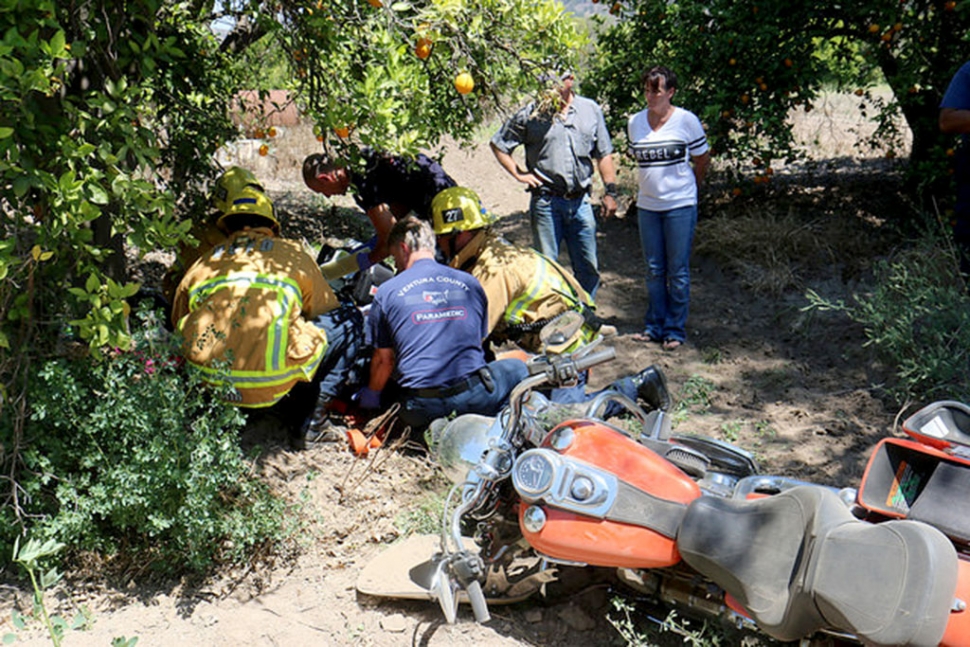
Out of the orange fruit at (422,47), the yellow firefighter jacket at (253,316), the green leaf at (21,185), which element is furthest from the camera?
the yellow firefighter jacket at (253,316)

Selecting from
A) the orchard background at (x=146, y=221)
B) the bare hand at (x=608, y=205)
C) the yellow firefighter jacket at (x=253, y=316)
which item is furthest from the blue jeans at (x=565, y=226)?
the yellow firefighter jacket at (x=253, y=316)

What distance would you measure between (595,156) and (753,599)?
13.4 feet

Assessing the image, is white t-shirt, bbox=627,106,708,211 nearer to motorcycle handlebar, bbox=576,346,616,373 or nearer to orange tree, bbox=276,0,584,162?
orange tree, bbox=276,0,584,162

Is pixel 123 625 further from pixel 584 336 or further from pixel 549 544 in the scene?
pixel 584 336

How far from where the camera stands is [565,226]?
19.8 ft

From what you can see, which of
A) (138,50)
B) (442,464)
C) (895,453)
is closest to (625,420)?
(442,464)

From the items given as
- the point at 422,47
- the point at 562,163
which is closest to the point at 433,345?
the point at 422,47

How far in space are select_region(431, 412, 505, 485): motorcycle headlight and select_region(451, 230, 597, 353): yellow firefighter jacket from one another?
162 centimetres

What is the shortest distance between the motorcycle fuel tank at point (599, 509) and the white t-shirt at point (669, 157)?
128 inches

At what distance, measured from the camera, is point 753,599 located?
2381mm

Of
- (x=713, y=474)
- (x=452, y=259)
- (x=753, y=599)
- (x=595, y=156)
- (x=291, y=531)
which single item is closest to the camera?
(x=753, y=599)

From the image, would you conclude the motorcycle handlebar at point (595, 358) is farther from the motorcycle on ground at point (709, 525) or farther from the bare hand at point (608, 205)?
the bare hand at point (608, 205)

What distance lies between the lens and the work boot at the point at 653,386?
4.42 meters

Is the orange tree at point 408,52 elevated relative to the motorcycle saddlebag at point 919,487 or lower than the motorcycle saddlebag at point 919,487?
elevated
